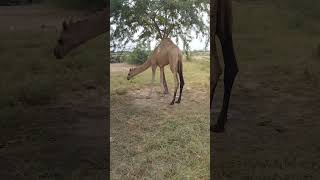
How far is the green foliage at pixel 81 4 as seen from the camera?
2764mm

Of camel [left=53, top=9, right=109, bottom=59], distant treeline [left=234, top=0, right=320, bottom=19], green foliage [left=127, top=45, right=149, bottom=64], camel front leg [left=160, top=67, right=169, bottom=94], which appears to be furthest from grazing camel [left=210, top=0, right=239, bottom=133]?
camel [left=53, top=9, right=109, bottom=59]

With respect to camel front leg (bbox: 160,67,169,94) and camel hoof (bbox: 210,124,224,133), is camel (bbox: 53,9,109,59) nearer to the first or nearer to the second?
camel front leg (bbox: 160,67,169,94)

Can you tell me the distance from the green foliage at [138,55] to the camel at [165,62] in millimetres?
30

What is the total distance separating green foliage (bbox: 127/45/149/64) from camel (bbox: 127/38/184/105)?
30 millimetres

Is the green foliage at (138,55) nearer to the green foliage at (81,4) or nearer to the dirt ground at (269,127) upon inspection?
the green foliage at (81,4)

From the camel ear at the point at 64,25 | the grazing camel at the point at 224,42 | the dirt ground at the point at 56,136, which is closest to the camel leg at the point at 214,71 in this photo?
the grazing camel at the point at 224,42

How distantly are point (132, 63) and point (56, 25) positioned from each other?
1.70ft

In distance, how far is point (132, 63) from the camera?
2801 mm

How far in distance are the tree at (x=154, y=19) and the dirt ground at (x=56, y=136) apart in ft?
1.16

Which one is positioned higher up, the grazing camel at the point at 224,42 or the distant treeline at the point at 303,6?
the distant treeline at the point at 303,6

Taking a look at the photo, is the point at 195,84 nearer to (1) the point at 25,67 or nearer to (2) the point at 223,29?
(2) the point at 223,29

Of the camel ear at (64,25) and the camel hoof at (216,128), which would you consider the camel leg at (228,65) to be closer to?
the camel hoof at (216,128)

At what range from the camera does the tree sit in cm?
274

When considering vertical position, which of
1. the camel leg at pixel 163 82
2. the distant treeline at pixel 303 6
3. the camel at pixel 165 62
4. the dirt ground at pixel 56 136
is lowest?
the dirt ground at pixel 56 136
